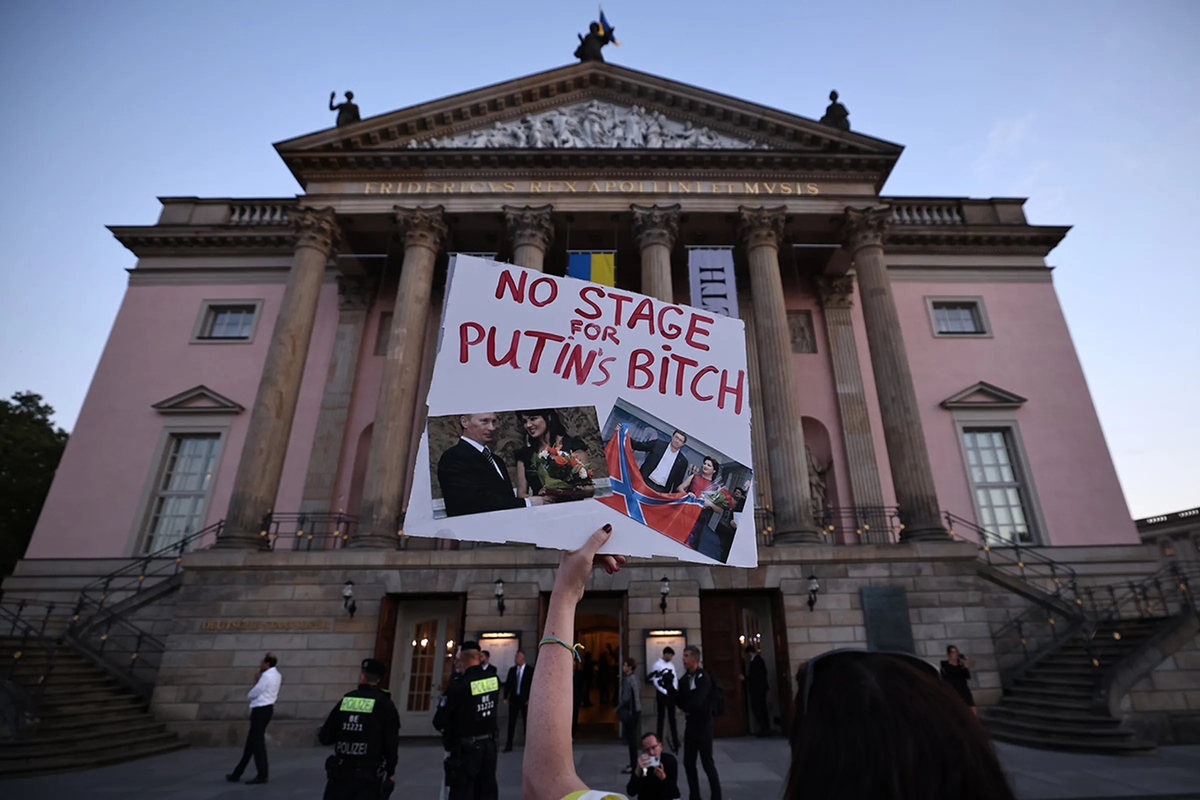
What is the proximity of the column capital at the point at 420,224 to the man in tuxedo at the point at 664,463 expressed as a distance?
18.1m

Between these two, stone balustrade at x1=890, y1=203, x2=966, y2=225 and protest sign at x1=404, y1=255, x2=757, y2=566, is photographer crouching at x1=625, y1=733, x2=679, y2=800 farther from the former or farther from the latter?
stone balustrade at x1=890, y1=203, x2=966, y2=225

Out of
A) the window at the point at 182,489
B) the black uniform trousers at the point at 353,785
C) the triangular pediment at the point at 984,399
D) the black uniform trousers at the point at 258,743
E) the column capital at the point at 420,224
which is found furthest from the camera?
the triangular pediment at the point at 984,399

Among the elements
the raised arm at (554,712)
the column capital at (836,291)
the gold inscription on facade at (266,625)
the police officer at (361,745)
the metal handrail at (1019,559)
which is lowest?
the police officer at (361,745)

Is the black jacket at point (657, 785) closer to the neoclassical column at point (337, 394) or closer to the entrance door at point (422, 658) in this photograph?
the entrance door at point (422, 658)

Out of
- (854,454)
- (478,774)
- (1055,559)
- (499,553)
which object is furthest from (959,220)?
(478,774)

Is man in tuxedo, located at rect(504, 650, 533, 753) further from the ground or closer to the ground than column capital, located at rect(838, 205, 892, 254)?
closer to the ground

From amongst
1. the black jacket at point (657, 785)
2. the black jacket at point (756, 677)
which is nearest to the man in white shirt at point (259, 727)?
the black jacket at point (657, 785)

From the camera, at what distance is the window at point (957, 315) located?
2327cm

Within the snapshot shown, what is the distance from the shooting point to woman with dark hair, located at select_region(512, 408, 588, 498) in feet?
9.11

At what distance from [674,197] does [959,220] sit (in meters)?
12.9

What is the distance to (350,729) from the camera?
5.83 metres

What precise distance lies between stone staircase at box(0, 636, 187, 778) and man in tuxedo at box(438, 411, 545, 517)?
43.3ft

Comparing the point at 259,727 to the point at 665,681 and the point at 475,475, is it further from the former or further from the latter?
the point at 475,475

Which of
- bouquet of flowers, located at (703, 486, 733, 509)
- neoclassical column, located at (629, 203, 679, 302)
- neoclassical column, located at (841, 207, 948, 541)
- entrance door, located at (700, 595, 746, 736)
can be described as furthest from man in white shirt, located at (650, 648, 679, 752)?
neoclassical column, located at (629, 203, 679, 302)
